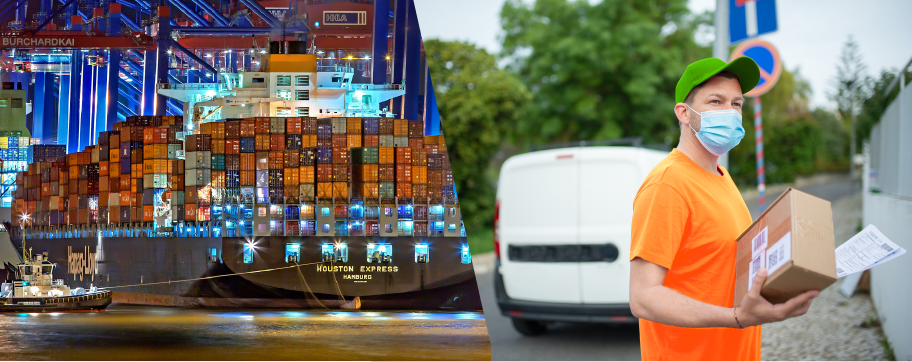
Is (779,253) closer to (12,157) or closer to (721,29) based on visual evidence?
(12,157)

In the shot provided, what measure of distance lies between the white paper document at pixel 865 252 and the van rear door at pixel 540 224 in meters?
3.59

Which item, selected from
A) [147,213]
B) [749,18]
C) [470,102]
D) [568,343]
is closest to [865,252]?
[147,213]

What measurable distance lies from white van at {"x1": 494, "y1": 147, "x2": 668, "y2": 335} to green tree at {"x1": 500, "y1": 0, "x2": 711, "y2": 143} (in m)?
15.6

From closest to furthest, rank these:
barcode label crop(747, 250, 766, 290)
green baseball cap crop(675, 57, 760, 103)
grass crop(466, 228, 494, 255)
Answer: barcode label crop(747, 250, 766, 290)
green baseball cap crop(675, 57, 760, 103)
grass crop(466, 228, 494, 255)

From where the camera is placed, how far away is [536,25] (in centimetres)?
2208

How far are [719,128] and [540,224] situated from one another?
12.0 ft

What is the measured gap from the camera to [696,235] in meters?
1.65

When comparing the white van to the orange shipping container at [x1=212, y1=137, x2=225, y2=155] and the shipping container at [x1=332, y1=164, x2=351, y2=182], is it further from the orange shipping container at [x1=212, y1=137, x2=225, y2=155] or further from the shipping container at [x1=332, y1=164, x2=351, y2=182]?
the orange shipping container at [x1=212, y1=137, x2=225, y2=155]

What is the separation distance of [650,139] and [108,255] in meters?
21.7

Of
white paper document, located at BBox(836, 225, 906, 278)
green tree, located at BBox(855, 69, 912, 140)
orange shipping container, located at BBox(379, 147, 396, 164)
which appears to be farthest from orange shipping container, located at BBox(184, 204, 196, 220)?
green tree, located at BBox(855, 69, 912, 140)

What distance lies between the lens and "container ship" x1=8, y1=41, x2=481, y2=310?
2.71 m

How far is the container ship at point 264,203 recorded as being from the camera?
8.90ft

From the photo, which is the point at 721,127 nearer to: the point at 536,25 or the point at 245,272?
the point at 245,272

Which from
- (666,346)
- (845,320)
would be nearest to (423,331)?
(666,346)
